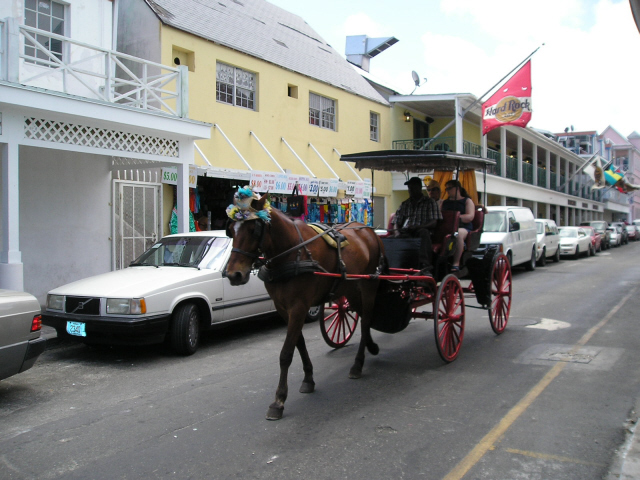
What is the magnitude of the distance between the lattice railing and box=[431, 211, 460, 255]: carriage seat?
6340 millimetres

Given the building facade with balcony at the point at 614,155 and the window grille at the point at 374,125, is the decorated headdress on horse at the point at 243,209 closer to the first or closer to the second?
the window grille at the point at 374,125

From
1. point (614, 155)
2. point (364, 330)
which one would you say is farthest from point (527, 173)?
point (614, 155)

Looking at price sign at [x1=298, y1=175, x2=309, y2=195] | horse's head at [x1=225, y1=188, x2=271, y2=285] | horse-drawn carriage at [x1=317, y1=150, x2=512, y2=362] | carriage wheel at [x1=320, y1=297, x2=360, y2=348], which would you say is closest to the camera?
horse's head at [x1=225, y1=188, x2=271, y2=285]

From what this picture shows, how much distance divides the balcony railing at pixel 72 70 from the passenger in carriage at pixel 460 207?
623 centimetres

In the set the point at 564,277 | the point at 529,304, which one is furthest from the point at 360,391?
the point at 564,277

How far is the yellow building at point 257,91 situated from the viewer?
48.0 feet

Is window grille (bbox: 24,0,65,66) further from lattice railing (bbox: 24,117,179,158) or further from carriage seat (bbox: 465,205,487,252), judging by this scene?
carriage seat (bbox: 465,205,487,252)

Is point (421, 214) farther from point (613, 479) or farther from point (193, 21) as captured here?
point (193, 21)

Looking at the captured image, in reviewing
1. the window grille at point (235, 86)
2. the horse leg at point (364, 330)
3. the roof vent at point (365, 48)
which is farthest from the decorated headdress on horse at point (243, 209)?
the roof vent at point (365, 48)

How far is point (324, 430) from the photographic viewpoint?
4.67 metres

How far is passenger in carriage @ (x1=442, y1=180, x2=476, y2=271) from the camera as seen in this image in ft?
24.5

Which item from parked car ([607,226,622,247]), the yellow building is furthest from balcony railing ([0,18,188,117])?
parked car ([607,226,622,247])

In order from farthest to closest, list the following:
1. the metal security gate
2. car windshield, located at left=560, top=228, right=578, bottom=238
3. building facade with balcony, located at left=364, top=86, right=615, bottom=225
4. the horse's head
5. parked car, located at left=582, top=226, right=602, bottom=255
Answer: parked car, located at left=582, top=226, right=602, bottom=255 < car windshield, located at left=560, top=228, right=578, bottom=238 < building facade with balcony, located at left=364, top=86, right=615, bottom=225 < the metal security gate < the horse's head

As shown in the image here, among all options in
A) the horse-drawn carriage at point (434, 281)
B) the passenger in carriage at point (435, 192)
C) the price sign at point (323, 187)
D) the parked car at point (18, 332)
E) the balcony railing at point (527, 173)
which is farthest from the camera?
the balcony railing at point (527, 173)
